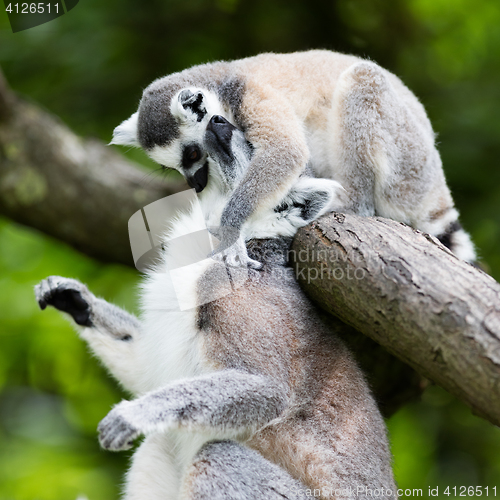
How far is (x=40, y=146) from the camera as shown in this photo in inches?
239

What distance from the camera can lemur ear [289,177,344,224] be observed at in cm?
325

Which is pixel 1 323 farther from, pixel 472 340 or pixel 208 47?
pixel 472 340

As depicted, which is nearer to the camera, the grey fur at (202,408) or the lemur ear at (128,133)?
the grey fur at (202,408)

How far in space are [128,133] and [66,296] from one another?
1.36 meters

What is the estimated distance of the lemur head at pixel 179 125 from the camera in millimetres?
3611

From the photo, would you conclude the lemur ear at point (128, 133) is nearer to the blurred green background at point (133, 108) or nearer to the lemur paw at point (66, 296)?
the lemur paw at point (66, 296)

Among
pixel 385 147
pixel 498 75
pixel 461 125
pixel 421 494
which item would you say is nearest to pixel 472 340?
pixel 385 147

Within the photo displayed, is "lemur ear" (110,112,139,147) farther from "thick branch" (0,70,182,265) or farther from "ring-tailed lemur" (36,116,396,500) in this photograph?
"thick branch" (0,70,182,265)

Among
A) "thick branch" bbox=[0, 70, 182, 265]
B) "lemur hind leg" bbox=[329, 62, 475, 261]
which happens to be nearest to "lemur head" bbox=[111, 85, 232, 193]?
"lemur hind leg" bbox=[329, 62, 475, 261]

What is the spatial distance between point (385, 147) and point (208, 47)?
3618 mm

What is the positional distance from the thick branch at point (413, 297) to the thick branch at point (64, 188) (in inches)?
134

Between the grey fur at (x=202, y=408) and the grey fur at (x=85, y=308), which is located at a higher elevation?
the grey fur at (x=202, y=408)

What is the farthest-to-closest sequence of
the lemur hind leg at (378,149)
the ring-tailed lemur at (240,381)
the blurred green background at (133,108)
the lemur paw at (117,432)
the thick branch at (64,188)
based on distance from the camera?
the thick branch at (64,188) < the blurred green background at (133,108) < the lemur hind leg at (378,149) < the ring-tailed lemur at (240,381) < the lemur paw at (117,432)

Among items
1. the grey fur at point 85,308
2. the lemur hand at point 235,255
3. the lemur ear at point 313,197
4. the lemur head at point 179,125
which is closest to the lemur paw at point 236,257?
the lemur hand at point 235,255
